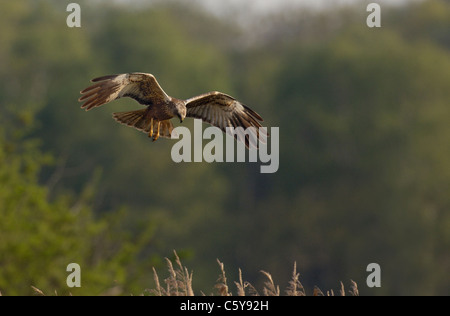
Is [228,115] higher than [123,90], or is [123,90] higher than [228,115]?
[123,90]

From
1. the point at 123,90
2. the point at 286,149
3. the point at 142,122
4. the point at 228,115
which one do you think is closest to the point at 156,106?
the point at 142,122

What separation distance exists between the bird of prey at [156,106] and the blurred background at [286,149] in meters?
22.6

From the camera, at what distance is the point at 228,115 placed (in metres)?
11.6

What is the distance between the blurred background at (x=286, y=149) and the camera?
3741cm

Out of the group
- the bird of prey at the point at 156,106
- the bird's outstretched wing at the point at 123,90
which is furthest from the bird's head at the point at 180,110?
the bird's outstretched wing at the point at 123,90

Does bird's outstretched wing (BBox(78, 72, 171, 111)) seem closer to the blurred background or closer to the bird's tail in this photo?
Result: the bird's tail

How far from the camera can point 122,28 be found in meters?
50.6

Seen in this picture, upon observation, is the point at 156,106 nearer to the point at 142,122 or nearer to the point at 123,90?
the point at 142,122

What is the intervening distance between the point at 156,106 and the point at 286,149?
108 ft

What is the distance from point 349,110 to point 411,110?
131 inches

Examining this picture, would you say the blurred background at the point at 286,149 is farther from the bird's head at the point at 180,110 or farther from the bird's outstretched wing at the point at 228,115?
the bird's head at the point at 180,110

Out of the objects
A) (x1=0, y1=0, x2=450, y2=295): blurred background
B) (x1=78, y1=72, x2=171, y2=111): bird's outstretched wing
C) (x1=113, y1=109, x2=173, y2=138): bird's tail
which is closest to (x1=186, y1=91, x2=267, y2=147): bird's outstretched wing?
(x1=113, y1=109, x2=173, y2=138): bird's tail

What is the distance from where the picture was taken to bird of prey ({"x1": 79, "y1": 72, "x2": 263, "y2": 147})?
31.2 ft
